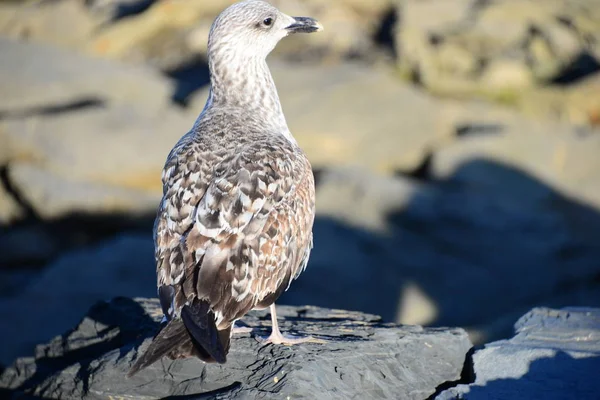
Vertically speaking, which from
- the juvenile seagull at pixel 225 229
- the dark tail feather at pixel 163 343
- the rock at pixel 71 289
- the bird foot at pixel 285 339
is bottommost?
the rock at pixel 71 289

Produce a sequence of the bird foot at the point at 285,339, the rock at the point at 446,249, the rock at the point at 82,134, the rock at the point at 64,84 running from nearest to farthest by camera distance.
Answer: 1. the bird foot at the point at 285,339
2. the rock at the point at 446,249
3. the rock at the point at 82,134
4. the rock at the point at 64,84

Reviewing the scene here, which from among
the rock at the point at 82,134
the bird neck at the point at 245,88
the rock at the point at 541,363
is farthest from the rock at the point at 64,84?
the rock at the point at 541,363

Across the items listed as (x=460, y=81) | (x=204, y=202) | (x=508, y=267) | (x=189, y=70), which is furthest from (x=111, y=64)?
(x=204, y=202)

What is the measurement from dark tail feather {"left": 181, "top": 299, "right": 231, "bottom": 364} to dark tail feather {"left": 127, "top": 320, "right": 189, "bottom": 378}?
6 cm

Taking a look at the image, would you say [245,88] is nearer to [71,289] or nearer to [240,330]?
[240,330]

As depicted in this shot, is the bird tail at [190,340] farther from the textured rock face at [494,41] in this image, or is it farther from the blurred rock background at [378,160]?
the textured rock face at [494,41]

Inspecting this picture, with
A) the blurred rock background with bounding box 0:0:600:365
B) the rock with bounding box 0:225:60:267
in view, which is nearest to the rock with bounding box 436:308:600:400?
the blurred rock background with bounding box 0:0:600:365

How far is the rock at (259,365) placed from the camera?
5.03 metres

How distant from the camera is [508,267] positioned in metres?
11.2

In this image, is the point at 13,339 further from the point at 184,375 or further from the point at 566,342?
the point at 566,342

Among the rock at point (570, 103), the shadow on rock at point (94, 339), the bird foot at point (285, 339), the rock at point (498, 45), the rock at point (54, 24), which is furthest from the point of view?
the rock at point (54, 24)

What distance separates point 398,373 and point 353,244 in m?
5.66

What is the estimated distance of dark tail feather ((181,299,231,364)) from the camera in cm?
468

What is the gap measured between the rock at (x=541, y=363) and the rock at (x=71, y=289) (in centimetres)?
553
